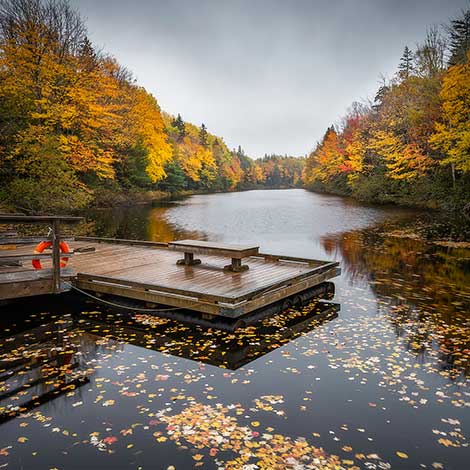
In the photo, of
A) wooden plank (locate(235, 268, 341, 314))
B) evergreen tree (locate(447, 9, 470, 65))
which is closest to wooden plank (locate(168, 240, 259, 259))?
wooden plank (locate(235, 268, 341, 314))

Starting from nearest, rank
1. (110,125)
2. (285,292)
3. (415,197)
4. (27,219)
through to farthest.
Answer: (27,219) → (285,292) → (110,125) → (415,197)

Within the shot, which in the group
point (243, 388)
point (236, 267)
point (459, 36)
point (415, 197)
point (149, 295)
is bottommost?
point (243, 388)

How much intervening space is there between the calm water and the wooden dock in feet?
1.62

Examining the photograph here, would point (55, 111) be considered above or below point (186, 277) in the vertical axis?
above

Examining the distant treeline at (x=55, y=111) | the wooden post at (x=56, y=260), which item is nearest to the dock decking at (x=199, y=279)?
the wooden post at (x=56, y=260)

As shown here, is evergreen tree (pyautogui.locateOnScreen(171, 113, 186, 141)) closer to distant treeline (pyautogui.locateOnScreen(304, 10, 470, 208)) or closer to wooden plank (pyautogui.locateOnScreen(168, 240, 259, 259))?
distant treeline (pyautogui.locateOnScreen(304, 10, 470, 208))

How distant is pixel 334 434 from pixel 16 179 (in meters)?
18.5

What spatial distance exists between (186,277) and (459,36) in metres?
34.6

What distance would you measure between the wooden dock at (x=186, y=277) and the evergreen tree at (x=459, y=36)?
91.7 ft

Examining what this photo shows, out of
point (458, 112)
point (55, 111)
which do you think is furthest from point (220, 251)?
point (458, 112)

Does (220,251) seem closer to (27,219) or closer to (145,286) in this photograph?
(145,286)

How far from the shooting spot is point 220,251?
28.2 ft

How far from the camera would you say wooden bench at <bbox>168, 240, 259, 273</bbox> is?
8508mm

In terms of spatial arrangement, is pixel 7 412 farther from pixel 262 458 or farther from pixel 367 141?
pixel 367 141
